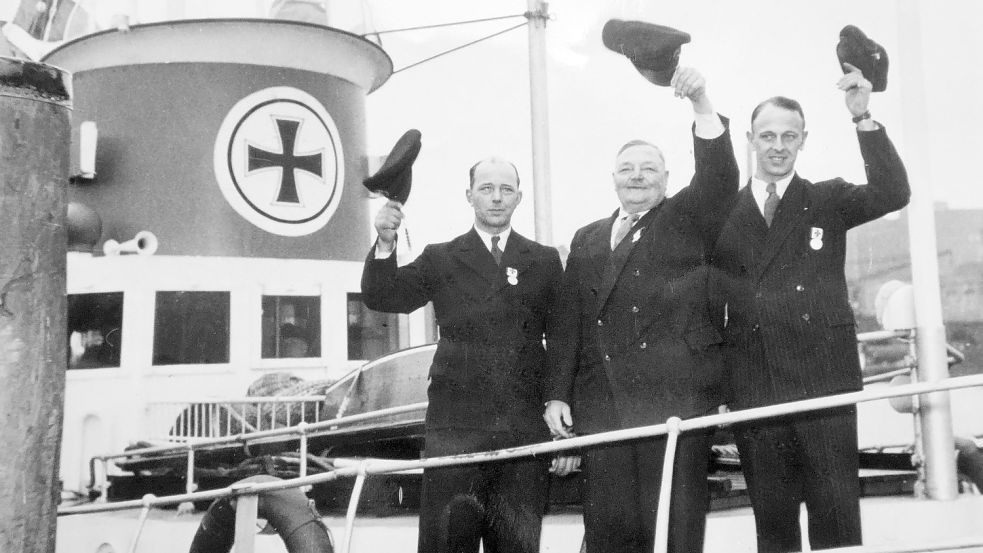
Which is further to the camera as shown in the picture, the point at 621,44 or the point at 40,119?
the point at 40,119

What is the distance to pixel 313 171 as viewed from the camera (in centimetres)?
709

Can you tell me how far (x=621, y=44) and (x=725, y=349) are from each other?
926mm

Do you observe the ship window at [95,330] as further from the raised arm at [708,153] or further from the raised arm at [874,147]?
the raised arm at [874,147]

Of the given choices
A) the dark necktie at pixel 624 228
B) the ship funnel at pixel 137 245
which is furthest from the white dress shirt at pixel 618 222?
the ship funnel at pixel 137 245

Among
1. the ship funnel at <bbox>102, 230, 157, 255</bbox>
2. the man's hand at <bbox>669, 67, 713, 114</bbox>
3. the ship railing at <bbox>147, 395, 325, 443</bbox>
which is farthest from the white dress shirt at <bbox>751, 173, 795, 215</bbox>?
the ship funnel at <bbox>102, 230, 157, 255</bbox>

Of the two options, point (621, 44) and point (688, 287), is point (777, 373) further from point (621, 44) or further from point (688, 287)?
point (621, 44)

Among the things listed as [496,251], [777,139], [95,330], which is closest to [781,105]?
[777,139]

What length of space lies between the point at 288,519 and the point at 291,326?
3.39 meters

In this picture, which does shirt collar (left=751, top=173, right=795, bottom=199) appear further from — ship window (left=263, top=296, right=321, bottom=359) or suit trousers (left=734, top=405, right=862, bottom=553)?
ship window (left=263, top=296, right=321, bottom=359)

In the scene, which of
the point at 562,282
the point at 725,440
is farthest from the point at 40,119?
the point at 725,440

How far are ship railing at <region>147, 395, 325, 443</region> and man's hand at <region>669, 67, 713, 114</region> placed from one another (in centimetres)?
338

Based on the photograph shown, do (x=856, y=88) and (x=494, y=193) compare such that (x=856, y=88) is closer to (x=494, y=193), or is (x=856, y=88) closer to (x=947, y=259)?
(x=494, y=193)

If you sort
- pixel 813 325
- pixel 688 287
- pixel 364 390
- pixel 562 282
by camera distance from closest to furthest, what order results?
pixel 813 325, pixel 688 287, pixel 562 282, pixel 364 390

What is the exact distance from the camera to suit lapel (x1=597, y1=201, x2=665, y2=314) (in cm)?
279
